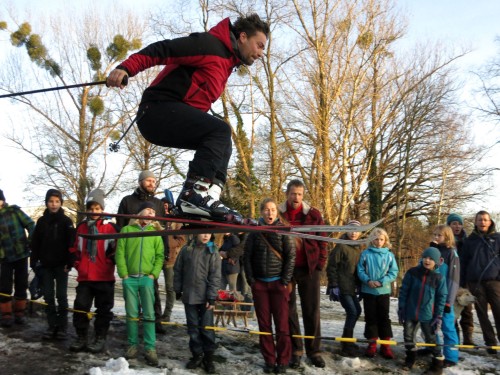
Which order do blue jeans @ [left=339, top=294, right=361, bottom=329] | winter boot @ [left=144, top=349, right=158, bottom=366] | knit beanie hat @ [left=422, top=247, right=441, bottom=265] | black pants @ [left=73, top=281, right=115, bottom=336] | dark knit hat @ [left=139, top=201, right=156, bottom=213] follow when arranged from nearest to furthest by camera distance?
winter boot @ [left=144, top=349, right=158, bottom=366], dark knit hat @ [left=139, top=201, right=156, bottom=213], black pants @ [left=73, top=281, right=115, bottom=336], knit beanie hat @ [left=422, top=247, right=441, bottom=265], blue jeans @ [left=339, top=294, right=361, bottom=329]

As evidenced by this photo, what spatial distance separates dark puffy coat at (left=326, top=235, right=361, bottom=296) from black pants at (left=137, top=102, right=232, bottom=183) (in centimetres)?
335

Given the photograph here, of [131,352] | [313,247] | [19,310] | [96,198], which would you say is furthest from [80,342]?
[313,247]

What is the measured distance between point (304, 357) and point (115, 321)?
2.65 metres

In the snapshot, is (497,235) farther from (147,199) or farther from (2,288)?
(2,288)

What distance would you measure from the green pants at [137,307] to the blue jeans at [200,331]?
41 centimetres

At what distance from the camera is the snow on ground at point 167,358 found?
4.87m

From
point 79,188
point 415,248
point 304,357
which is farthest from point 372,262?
point 415,248

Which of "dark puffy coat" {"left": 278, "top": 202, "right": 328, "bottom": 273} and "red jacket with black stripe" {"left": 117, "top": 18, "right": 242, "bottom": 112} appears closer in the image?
"red jacket with black stripe" {"left": 117, "top": 18, "right": 242, "bottom": 112}

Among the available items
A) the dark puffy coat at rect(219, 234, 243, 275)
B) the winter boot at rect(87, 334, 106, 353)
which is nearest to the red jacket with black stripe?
the winter boot at rect(87, 334, 106, 353)

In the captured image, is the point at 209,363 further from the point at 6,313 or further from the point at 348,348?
the point at 6,313

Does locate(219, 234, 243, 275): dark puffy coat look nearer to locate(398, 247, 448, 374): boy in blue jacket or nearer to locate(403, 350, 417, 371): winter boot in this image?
locate(398, 247, 448, 374): boy in blue jacket

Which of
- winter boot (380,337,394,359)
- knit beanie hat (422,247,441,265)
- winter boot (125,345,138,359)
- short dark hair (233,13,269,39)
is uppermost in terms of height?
short dark hair (233,13,269,39)

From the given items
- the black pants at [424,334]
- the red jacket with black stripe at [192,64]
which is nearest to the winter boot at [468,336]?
the black pants at [424,334]

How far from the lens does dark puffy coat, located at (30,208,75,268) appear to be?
18.6 feet
